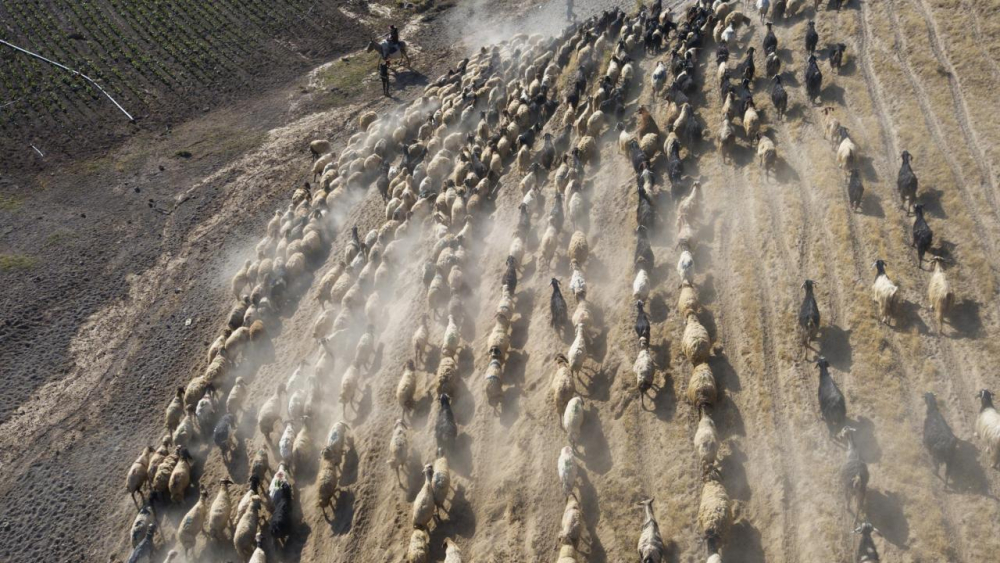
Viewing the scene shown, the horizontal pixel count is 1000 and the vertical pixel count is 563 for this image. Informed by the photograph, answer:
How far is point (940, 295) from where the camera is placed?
48.5 ft

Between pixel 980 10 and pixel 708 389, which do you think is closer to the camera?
pixel 708 389

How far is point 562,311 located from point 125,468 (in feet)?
45.5

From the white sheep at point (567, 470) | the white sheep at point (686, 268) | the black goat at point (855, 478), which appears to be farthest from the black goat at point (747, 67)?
the white sheep at point (567, 470)

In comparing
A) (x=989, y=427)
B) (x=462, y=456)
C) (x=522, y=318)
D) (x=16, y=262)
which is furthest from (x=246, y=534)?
(x=16, y=262)

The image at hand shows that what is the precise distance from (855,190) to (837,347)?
197 inches

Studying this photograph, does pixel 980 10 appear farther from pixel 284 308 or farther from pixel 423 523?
pixel 284 308

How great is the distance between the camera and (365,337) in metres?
20.9

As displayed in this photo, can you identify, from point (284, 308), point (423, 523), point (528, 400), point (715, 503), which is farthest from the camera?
point (284, 308)

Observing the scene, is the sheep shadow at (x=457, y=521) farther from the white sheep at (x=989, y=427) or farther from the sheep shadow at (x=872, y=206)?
the sheep shadow at (x=872, y=206)

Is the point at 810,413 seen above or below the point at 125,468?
below

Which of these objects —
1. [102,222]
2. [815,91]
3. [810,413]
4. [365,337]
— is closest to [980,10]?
[815,91]

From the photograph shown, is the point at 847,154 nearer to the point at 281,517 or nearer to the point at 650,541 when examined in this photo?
the point at 650,541

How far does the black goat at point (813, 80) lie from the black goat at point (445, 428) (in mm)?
15426

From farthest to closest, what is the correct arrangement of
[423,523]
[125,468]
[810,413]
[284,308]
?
1. [284,308]
2. [125,468]
3. [423,523]
4. [810,413]
